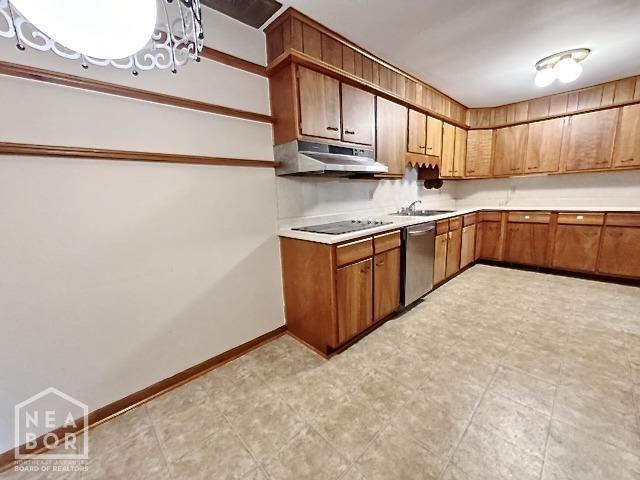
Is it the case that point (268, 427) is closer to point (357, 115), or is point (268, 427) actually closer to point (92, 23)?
point (92, 23)

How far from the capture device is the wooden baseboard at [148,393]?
53.6 inches

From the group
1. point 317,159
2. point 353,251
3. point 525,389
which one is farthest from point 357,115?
point 525,389

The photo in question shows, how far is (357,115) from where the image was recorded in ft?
7.64

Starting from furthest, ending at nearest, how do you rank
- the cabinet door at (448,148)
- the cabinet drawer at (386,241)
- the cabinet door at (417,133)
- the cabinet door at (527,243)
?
the cabinet door at (527,243), the cabinet door at (448,148), the cabinet door at (417,133), the cabinet drawer at (386,241)

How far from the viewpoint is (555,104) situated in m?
→ 3.58

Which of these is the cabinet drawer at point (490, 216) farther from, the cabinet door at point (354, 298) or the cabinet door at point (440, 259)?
the cabinet door at point (354, 298)

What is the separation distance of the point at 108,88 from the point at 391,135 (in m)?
2.29

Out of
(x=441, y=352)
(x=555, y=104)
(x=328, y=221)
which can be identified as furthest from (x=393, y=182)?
(x=555, y=104)

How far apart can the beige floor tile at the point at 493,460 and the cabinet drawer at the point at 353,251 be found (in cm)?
118

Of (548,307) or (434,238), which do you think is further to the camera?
(434,238)

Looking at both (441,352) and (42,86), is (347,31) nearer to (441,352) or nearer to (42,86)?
(42,86)

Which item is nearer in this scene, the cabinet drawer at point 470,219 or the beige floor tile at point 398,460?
the beige floor tile at point 398,460

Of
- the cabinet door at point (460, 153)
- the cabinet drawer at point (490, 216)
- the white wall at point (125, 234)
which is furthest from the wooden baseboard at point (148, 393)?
the cabinet drawer at point (490, 216)

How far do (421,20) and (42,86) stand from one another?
2372 millimetres
